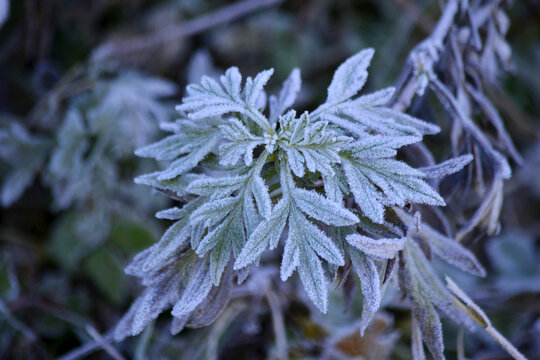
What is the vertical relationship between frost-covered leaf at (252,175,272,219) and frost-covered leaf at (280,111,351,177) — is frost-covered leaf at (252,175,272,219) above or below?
below

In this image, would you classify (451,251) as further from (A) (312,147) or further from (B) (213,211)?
(B) (213,211)

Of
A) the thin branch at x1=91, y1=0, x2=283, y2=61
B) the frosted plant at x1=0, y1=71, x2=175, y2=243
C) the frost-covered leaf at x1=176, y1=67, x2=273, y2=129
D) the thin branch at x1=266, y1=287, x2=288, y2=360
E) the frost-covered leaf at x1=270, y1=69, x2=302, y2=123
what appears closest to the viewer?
the frost-covered leaf at x1=176, y1=67, x2=273, y2=129

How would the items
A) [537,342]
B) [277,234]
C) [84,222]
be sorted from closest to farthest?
[277,234] → [537,342] → [84,222]

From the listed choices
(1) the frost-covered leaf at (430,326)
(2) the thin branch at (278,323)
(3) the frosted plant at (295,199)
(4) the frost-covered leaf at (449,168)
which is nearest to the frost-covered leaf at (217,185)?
(3) the frosted plant at (295,199)

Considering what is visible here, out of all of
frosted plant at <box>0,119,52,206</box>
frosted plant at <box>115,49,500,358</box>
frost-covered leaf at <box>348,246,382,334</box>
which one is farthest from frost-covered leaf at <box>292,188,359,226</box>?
frosted plant at <box>0,119,52,206</box>

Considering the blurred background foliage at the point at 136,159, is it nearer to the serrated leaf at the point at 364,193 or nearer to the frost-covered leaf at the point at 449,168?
the frost-covered leaf at the point at 449,168

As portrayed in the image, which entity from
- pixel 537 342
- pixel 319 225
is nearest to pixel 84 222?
pixel 319 225

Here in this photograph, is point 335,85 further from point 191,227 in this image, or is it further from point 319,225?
point 191,227

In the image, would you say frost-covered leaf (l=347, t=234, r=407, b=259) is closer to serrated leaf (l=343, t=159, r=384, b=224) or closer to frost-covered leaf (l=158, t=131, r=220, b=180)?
serrated leaf (l=343, t=159, r=384, b=224)
